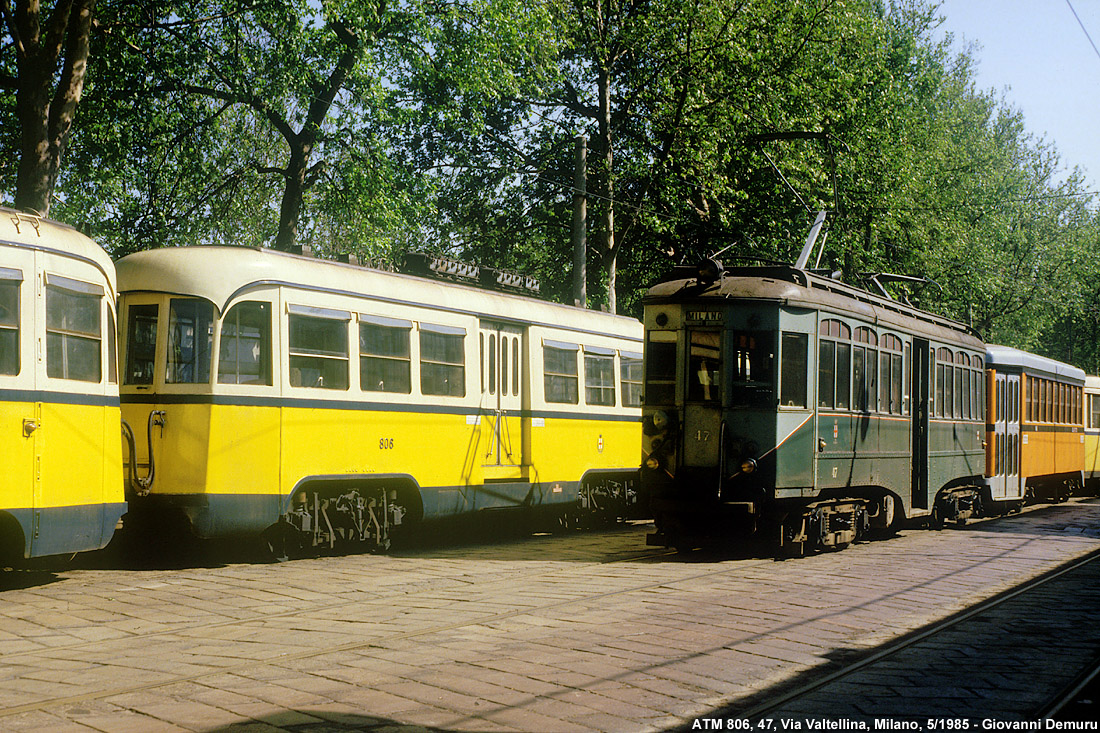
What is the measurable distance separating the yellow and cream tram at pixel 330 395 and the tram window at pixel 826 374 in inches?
159

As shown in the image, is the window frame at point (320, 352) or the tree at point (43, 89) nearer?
the window frame at point (320, 352)

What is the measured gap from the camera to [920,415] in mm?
15875

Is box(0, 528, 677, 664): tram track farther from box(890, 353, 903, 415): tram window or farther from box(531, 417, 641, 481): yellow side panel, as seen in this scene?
box(890, 353, 903, 415): tram window

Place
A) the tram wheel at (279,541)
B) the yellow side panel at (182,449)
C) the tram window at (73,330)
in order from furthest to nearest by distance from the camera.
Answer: the tram wheel at (279,541)
the yellow side panel at (182,449)
the tram window at (73,330)

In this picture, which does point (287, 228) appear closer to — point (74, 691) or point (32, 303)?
point (32, 303)

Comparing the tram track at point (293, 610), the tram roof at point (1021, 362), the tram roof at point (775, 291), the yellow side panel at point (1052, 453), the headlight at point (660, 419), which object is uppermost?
the tram roof at point (775, 291)

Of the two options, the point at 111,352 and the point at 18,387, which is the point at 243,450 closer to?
the point at 111,352

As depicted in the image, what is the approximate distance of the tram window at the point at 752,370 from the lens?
40.9ft

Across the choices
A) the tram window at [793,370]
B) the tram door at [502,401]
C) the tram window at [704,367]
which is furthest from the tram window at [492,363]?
the tram window at [793,370]

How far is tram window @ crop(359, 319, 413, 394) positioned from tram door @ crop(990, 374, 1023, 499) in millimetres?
11057

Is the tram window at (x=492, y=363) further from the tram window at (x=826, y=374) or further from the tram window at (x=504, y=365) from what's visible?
the tram window at (x=826, y=374)

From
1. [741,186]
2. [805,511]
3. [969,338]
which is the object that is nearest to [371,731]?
[805,511]

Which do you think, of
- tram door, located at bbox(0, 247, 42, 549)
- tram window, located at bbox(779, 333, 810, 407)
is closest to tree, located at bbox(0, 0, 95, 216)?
tram door, located at bbox(0, 247, 42, 549)

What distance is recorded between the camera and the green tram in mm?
12430
